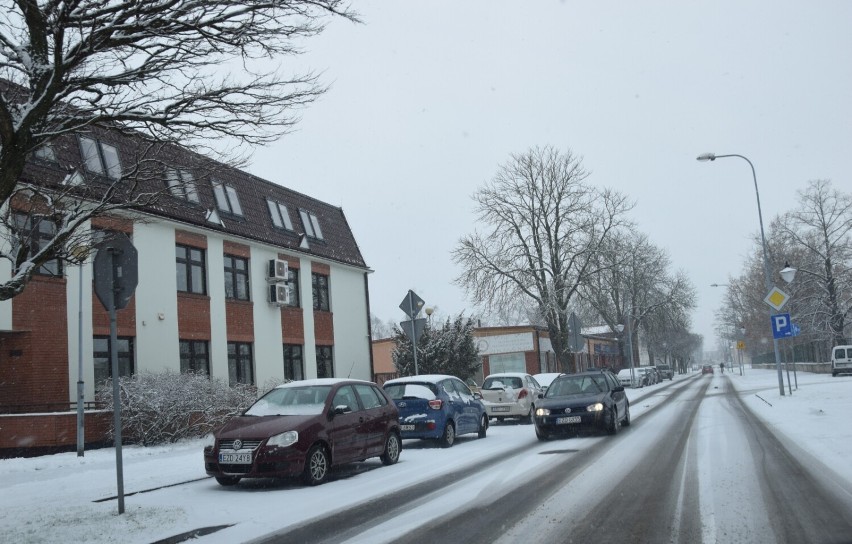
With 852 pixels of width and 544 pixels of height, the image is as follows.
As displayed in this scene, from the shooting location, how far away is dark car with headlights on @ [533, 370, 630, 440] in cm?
1564

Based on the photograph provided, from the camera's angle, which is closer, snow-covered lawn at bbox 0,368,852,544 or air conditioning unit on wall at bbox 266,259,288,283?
snow-covered lawn at bbox 0,368,852,544

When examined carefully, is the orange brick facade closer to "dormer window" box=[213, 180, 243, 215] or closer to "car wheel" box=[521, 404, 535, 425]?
"dormer window" box=[213, 180, 243, 215]

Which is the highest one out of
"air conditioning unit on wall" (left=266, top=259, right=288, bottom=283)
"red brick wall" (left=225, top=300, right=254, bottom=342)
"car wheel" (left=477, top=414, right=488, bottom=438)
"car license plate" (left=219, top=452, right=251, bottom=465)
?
"air conditioning unit on wall" (left=266, top=259, right=288, bottom=283)

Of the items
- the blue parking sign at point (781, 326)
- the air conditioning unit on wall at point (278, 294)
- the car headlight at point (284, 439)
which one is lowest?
the car headlight at point (284, 439)

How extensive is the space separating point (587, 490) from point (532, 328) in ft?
137

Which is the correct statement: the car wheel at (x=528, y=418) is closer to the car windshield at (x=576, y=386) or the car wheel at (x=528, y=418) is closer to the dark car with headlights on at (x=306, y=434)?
the car windshield at (x=576, y=386)

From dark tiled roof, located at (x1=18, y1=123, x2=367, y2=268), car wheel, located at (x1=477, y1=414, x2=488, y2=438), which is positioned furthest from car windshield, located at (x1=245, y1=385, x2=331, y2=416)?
car wheel, located at (x1=477, y1=414, x2=488, y2=438)

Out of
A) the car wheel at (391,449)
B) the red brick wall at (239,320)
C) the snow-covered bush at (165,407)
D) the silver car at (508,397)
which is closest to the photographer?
the car wheel at (391,449)

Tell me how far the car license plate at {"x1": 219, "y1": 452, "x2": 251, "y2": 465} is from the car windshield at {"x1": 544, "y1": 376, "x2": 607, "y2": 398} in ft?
27.9

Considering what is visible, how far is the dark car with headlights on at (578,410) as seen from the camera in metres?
15.6

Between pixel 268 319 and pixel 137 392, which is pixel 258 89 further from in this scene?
pixel 268 319

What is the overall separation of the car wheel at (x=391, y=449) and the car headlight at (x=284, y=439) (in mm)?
2645

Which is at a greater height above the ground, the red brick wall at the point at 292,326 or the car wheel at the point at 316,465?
the red brick wall at the point at 292,326

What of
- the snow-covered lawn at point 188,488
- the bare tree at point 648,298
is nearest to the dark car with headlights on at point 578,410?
the snow-covered lawn at point 188,488
